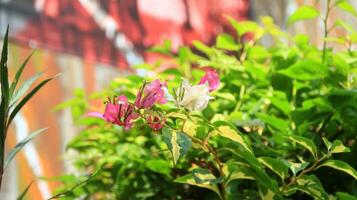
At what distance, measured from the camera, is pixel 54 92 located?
172 cm

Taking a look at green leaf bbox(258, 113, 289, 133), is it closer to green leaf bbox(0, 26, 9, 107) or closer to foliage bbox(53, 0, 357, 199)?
foliage bbox(53, 0, 357, 199)

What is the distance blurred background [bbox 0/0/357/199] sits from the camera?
1613 mm

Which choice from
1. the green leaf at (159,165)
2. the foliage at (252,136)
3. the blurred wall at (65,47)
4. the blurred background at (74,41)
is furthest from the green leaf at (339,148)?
the blurred wall at (65,47)

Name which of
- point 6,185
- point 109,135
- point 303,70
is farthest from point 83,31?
point 303,70

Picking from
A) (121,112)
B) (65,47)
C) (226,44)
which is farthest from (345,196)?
(65,47)

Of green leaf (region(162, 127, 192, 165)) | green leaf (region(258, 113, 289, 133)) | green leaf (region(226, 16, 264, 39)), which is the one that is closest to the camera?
green leaf (region(162, 127, 192, 165))

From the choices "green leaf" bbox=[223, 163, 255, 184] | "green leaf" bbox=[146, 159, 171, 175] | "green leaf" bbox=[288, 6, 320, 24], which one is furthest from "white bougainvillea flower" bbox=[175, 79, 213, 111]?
"green leaf" bbox=[288, 6, 320, 24]

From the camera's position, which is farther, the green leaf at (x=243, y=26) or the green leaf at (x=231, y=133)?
the green leaf at (x=243, y=26)

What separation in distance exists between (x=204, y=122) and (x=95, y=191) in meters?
0.46

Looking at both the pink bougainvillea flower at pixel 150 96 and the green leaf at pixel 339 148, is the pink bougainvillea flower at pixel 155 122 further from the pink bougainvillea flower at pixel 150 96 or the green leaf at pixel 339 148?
the green leaf at pixel 339 148

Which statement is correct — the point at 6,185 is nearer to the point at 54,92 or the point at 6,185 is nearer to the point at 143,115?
the point at 54,92

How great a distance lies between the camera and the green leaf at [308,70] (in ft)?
2.08

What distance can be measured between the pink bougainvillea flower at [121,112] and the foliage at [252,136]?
16 mm

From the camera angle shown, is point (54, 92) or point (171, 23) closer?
point (54, 92)
